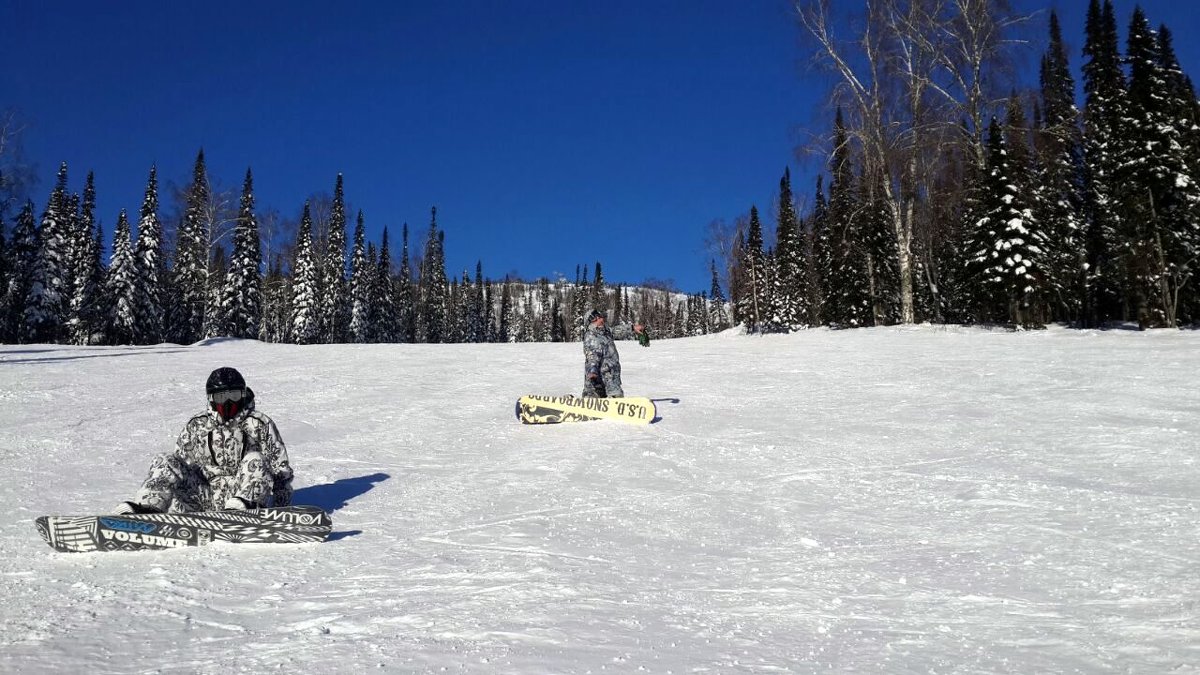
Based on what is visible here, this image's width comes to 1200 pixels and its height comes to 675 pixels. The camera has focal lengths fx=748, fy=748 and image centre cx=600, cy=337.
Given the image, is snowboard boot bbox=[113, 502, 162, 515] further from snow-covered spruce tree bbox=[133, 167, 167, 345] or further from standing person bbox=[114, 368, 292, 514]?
snow-covered spruce tree bbox=[133, 167, 167, 345]

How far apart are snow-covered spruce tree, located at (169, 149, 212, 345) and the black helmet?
47253mm

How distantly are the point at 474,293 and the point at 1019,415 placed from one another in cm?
11153

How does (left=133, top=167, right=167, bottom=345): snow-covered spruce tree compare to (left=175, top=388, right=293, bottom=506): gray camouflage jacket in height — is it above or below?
above

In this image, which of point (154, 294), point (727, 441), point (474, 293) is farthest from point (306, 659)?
point (474, 293)

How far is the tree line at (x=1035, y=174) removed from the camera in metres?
29.5

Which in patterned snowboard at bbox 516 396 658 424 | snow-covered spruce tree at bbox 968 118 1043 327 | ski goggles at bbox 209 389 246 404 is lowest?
patterned snowboard at bbox 516 396 658 424


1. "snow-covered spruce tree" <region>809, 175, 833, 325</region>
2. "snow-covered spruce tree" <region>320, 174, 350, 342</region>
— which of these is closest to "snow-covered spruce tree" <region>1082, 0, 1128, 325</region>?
"snow-covered spruce tree" <region>809, 175, 833, 325</region>

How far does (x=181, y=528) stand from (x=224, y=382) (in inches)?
51.4

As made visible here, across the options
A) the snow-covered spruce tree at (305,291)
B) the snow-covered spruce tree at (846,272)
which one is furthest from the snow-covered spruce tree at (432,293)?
the snow-covered spruce tree at (846,272)

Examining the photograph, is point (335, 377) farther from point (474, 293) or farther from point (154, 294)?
point (474, 293)

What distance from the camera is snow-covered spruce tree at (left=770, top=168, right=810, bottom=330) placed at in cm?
6969

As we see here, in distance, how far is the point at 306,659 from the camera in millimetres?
3320

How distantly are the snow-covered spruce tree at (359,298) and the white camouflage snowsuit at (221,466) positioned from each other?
68.4 m

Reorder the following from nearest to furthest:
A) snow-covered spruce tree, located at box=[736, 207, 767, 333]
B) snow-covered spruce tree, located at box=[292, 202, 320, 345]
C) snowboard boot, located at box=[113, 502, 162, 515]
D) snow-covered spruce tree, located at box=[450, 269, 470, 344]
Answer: snowboard boot, located at box=[113, 502, 162, 515] → snow-covered spruce tree, located at box=[292, 202, 320, 345] → snow-covered spruce tree, located at box=[736, 207, 767, 333] → snow-covered spruce tree, located at box=[450, 269, 470, 344]
